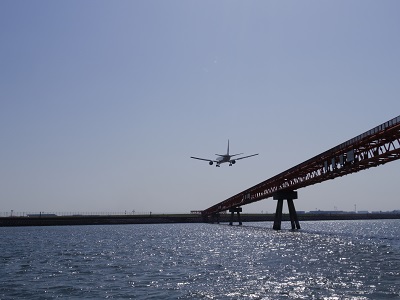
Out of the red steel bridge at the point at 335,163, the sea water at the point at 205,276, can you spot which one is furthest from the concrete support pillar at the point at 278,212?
the sea water at the point at 205,276

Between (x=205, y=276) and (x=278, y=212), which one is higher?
(x=278, y=212)

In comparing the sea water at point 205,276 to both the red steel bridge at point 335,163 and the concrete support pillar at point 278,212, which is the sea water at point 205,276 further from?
the concrete support pillar at point 278,212

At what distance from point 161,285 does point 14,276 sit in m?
11.6

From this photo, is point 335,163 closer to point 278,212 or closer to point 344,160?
point 344,160

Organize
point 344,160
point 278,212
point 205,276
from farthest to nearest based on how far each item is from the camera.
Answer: point 278,212 → point 344,160 → point 205,276

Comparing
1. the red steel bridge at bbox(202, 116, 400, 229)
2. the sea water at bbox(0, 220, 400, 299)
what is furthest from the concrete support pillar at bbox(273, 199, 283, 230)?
the sea water at bbox(0, 220, 400, 299)

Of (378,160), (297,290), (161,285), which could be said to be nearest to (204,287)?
(161,285)

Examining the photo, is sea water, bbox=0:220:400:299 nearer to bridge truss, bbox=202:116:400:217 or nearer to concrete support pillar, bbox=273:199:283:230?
bridge truss, bbox=202:116:400:217

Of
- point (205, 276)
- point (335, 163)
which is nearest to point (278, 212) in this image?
point (335, 163)

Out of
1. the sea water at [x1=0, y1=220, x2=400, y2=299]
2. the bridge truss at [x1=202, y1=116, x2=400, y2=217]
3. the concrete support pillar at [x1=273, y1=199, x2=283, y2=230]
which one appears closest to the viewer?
the sea water at [x1=0, y1=220, x2=400, y2=299]

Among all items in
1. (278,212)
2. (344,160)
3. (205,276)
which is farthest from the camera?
(278,212)

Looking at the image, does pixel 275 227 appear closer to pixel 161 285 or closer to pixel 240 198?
→ pixel 240 198

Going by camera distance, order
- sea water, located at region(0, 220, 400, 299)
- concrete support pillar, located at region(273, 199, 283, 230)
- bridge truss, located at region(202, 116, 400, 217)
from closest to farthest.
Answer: sea water, located at region(0, 220, 400, 299), bridge truss, located at region(202, 116, 400, 217), concrete support pillar, located at region(273, 199, 283, 230)

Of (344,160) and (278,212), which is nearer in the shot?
(344,160)
